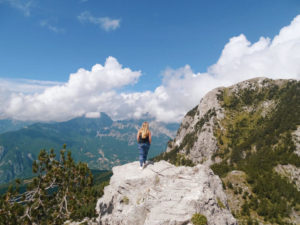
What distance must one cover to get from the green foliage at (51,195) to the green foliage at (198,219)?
1175 cm

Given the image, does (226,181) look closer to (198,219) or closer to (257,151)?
(198,219)

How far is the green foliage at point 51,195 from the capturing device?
17344 millimetres

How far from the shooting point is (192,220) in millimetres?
15672

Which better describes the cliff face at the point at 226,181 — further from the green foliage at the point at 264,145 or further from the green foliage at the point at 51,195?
the green foliage at the point at 51,195

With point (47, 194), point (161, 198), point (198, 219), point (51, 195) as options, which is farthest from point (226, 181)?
point (47, 194)

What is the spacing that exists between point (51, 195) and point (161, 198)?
44.7ft

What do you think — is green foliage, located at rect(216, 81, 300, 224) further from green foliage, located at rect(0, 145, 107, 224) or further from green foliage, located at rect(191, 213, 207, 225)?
green foliage, located at rect(0, 145, 107, 224)

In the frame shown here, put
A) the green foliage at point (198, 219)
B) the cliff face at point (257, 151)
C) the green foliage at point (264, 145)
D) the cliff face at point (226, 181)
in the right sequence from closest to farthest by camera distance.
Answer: the green foliage at point (198, 219), the cliff face at point (226, 181), the cliff face at point (257, 151), the green foliage at point (264, 145)

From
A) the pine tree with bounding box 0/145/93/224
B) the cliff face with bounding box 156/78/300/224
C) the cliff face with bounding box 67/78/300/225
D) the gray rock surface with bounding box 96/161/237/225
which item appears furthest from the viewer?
the cliff face with bounding box 156/78/300/224

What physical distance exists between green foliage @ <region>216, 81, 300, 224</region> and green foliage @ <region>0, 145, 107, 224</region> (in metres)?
52.2

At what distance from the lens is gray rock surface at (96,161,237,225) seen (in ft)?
54.6

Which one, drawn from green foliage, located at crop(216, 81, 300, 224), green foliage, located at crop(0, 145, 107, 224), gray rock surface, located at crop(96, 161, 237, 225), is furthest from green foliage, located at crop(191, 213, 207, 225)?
green foliage, located at crop(216, 81, 300, 224)

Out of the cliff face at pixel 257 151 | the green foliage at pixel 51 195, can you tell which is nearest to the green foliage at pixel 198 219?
the green foliage at pixel 51 195

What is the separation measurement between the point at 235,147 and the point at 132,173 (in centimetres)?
14867
